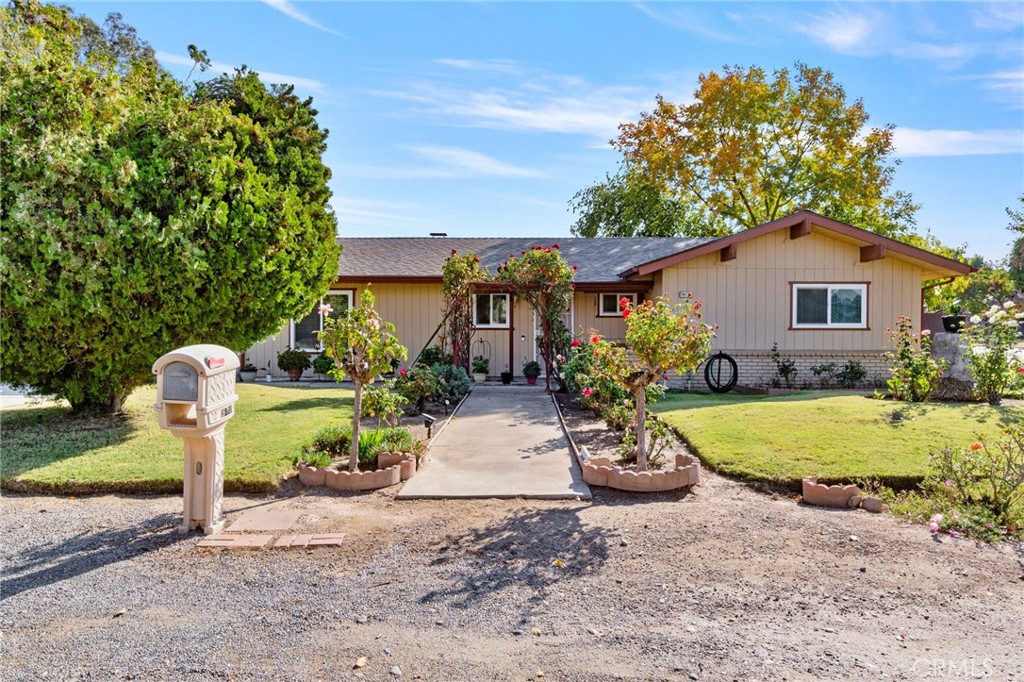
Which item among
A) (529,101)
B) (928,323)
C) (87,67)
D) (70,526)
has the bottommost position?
(70,526)

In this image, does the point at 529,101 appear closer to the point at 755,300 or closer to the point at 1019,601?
the point at 755,300

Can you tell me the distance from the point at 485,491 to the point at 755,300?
1047cm

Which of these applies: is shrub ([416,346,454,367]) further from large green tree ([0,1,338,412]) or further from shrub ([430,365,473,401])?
large green tree ([0,1,338,412])

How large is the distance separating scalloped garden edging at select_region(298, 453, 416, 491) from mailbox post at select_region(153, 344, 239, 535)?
116cm

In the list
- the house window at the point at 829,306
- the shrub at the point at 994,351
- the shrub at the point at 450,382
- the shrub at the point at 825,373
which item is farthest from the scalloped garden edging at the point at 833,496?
the house window at the point at 829,306

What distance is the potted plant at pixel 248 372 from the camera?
15148mm

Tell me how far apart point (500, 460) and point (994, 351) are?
8.77 m

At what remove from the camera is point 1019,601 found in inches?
133

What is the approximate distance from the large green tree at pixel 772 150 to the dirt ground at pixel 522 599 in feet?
77.8

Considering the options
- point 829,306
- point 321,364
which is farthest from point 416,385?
point 829,306

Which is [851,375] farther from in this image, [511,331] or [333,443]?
[333,443]

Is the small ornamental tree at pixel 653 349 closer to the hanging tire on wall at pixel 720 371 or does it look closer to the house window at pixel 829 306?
the hanging tire on wall at pixel 720 371

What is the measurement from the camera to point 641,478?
18.3 ft

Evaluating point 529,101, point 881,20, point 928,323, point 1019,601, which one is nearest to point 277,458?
point 1019,601
